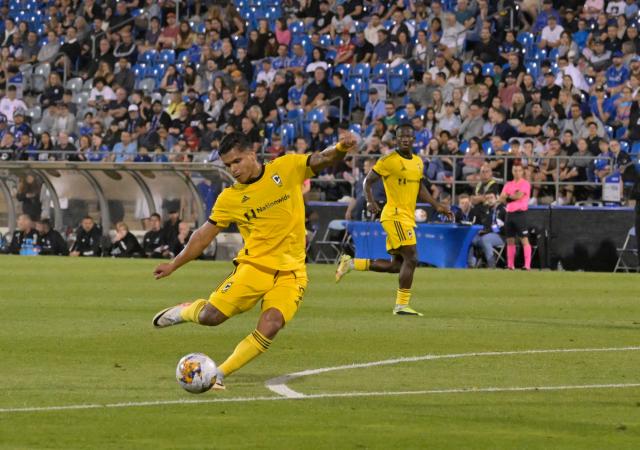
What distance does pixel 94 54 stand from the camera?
40.7 meters

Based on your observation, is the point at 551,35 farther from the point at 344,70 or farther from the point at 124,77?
the point at 124,77

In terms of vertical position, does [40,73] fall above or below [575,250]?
above

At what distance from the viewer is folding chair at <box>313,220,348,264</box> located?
29.6 metres

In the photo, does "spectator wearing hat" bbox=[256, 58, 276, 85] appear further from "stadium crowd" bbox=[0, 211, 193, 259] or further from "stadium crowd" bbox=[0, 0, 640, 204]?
"stadium crowd" bbox=[0, 211, 193, 259]

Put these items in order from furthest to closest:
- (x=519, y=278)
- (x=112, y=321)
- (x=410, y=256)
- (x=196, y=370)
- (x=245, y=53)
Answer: (x=245, y=53) < (x=519, y=278) < (x=410, y=256) < (x=112, y=321) < (x=196, y=370)

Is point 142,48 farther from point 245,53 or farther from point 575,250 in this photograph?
point 575,250

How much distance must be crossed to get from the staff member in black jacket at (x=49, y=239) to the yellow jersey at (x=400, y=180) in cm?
1411

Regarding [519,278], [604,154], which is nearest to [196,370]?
[519,278]

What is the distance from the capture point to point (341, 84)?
3322 centimetres

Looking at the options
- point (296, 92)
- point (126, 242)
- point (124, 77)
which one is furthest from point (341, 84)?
point (124, 77)

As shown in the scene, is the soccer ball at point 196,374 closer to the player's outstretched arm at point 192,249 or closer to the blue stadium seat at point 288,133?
the player's outstretched arm at point 192,249

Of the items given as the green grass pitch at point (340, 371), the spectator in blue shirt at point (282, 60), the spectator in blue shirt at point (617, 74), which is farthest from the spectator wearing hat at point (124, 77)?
the green grass pitch at point (340, 371)

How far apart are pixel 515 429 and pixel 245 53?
92.2 ft

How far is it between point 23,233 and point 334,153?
22.1 meters
